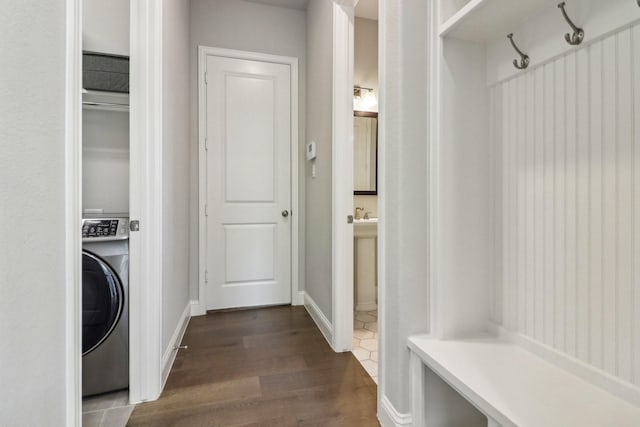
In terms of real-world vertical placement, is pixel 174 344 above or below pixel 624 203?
below

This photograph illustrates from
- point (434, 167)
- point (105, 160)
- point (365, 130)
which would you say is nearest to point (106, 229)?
point (105, 160)

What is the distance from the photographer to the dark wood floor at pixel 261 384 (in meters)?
1.33

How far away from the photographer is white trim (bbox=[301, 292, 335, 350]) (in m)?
2.05

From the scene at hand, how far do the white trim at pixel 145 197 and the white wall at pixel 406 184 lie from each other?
1.15 m

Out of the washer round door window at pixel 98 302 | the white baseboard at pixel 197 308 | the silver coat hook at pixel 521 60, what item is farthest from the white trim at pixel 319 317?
the silver coat hook at pixel 521 60

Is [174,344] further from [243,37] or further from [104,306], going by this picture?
[243,37]

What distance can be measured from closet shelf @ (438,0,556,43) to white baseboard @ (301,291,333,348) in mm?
1805

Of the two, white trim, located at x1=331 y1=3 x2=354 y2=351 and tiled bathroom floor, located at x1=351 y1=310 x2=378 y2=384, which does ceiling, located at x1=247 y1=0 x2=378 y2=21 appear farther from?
tiled bathroom floor, located at x1=351 y1=310 x2=378 y2=384

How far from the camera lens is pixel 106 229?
1.46 meters

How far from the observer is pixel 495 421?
80 cm

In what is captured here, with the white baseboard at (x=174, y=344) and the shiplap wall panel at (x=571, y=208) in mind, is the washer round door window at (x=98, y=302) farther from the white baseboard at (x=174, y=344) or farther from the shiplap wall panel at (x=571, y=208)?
the shiplap wall panel at (x=571, y=208)

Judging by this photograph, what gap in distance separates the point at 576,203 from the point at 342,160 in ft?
4.03

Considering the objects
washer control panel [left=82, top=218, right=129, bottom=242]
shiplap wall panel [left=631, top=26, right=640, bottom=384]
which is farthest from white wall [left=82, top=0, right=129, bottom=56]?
shiplap wall panel [left=631, top=26, right=640, bottom=384]

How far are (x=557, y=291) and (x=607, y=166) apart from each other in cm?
42
